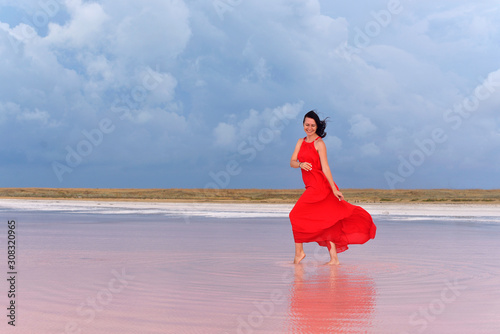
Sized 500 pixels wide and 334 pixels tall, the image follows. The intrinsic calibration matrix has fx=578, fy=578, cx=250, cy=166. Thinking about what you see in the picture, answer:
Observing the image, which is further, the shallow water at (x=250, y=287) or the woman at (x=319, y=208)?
the woman at (x=319, y=208)

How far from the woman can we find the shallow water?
0.43 metres

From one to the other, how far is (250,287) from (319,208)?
2.46 meters

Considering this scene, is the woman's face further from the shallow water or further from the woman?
the shallow water

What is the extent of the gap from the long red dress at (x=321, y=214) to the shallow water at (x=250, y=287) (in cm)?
47

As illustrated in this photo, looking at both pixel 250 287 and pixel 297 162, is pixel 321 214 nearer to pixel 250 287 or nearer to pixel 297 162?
pixel 297 162

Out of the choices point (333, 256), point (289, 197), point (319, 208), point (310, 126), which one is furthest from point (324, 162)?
point (289, 197)

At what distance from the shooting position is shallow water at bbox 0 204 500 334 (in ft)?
15.7

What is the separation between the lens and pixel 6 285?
6539mm

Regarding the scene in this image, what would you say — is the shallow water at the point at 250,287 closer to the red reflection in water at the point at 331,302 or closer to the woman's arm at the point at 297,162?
the red reflection in water at the point at 331,302

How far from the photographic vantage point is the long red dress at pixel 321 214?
859 cm

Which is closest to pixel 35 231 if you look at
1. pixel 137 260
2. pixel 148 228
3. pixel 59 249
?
pixel 148 228

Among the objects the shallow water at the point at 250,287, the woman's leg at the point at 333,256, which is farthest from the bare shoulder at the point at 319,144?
the shallow water at the point at 250,287

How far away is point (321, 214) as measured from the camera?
338 inches

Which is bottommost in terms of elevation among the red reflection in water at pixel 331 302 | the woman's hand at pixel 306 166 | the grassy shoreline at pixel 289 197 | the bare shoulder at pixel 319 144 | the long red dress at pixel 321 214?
the red reflection in water at pixel 331 302
